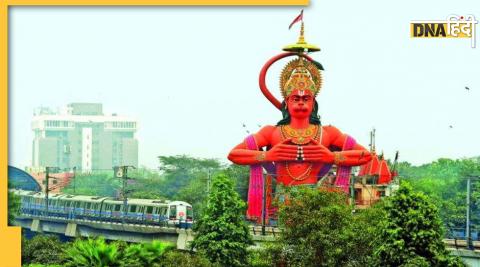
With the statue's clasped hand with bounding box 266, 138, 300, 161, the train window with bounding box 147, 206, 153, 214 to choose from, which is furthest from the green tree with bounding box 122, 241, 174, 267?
the train window with bounding box 147, 206, 153, 214

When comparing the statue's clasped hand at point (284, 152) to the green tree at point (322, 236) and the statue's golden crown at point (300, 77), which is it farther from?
the green tree at point (322, 236)

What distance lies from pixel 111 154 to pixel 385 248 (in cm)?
13779

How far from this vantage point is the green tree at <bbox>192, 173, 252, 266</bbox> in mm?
42062

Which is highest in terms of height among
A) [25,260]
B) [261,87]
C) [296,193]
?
[261,87]

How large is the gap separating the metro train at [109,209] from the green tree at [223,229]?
35.2ft

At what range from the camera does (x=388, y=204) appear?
34531mm

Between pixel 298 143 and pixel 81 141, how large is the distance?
12400cm

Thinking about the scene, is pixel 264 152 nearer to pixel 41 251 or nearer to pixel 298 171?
pixel 298 171

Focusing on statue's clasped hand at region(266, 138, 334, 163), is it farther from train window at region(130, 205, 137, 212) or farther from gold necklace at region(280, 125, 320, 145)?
train window at region(130, 205, 137, 212)

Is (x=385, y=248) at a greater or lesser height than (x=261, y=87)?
lesser

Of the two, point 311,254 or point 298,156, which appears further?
point 298,156

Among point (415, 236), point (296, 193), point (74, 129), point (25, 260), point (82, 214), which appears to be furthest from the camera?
point (74, 129)

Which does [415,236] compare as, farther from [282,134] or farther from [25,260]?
[25,260]

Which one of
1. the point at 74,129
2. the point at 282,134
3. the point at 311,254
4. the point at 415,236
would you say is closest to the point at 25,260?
the point at 282,134
